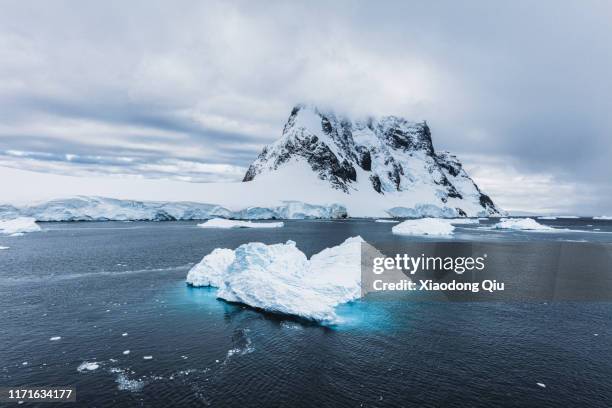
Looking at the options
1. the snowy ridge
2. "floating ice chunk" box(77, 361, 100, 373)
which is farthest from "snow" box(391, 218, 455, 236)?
"floating ice chunk" box(77, 361, 100, 373)

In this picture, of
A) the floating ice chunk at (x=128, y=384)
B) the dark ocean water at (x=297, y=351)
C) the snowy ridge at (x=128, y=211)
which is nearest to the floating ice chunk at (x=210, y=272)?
the dark ocean water at (x=297, y=351)

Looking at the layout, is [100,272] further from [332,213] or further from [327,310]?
[332,213]

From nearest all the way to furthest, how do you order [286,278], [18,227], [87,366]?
[87,366], [286,278], [18,227]

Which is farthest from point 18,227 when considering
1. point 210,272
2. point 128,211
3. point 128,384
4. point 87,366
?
point 128,384

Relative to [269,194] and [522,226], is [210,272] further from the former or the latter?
[269,194]

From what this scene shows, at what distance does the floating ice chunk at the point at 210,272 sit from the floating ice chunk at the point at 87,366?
13365 mm

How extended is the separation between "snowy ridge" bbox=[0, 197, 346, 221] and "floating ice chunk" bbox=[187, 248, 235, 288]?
79.7 m

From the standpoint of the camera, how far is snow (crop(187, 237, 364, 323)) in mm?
21672

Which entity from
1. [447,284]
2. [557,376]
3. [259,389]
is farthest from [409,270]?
[259,389]

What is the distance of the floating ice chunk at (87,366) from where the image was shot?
14.9 metres

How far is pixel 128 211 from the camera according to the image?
102500mm

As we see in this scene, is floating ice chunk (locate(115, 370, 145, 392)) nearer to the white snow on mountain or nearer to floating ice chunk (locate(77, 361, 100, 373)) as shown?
floating ice chunk (locate(77, 361, 100, 373))

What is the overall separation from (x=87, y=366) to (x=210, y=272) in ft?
47.0

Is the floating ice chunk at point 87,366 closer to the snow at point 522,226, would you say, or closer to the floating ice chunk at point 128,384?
→ the floating ice chunk at point 128,384
